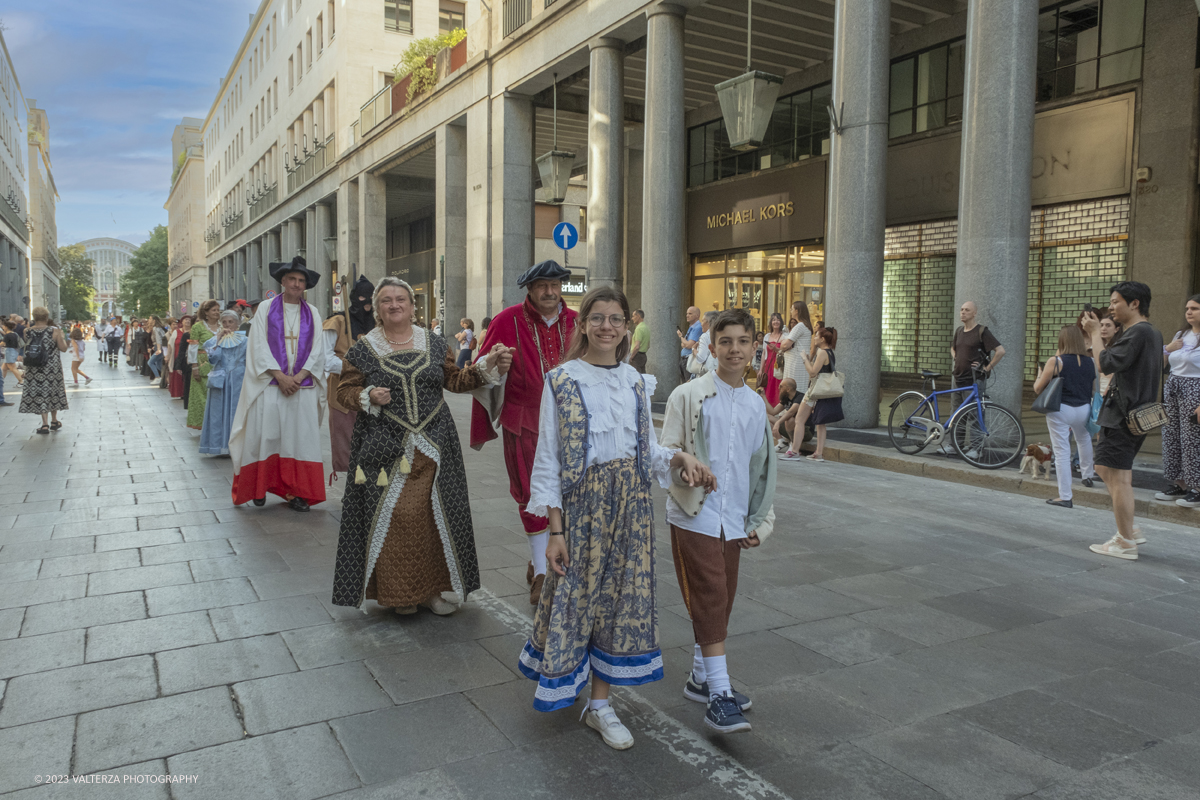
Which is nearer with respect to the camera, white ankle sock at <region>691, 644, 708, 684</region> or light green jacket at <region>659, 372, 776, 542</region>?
light green jacket at <region>659, 372, 776, 542</region>

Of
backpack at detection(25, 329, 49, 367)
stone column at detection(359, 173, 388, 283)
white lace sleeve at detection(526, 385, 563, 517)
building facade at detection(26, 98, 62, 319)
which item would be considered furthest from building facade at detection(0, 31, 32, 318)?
white lace sleeve at detection(526, 385, 563, 517)

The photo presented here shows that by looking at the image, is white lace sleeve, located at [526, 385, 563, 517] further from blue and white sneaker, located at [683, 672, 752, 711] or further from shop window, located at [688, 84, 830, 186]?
shop window, located at [688, 84, 830, 186]

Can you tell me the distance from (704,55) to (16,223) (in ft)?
174

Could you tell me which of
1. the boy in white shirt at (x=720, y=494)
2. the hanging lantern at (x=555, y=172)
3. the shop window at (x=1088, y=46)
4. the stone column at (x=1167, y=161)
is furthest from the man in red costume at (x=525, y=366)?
the hanging lantern at (x=555, y=172)

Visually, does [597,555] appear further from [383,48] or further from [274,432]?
[383,48]

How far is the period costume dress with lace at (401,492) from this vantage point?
4484 mm

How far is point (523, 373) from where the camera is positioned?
455 centimetres

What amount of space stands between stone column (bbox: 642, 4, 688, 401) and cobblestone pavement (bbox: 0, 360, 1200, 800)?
9275mm

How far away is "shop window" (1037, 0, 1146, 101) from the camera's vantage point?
13109 mm

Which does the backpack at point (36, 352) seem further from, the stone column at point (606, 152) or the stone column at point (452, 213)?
the stone column at point (452, 213)

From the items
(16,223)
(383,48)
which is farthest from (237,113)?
(383,48)

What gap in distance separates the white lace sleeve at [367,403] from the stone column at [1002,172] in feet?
26.1

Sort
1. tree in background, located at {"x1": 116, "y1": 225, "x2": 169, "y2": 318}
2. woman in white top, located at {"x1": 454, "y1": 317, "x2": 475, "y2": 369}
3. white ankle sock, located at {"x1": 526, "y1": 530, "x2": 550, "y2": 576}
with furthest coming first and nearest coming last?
tree in background, located at {"x1": 116, "y1": 225, "x2": 169, "y2": 318} → woman in white top, located at {"x1": 454, "y1": 317, "x2": 475, "y2": 369} → white ankle sock, located at {"x1": 526, "y1": 530, "x2": 550, "y2": 576}

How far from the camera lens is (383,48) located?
112 ft
